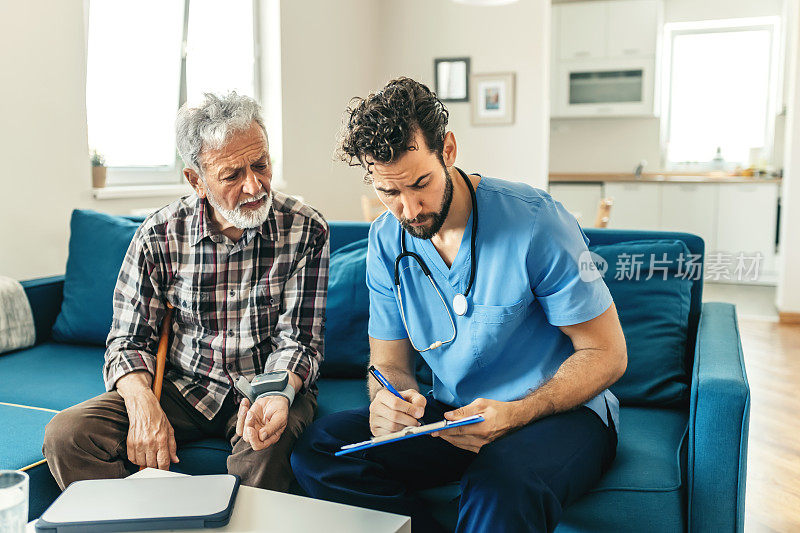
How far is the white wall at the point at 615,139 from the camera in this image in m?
6.84

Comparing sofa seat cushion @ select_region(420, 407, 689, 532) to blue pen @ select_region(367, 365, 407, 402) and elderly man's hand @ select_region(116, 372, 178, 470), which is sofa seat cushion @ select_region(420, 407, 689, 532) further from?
elderly man's hand @ select_region(116, 372, 178, 470)

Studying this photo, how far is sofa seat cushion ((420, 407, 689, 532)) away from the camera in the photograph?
1.41 metres

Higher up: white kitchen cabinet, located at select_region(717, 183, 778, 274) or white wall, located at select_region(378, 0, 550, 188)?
white wall, located at select_region(378, 0, 550, 188)

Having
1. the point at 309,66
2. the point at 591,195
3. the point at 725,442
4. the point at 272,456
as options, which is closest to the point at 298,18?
the point at 309,66

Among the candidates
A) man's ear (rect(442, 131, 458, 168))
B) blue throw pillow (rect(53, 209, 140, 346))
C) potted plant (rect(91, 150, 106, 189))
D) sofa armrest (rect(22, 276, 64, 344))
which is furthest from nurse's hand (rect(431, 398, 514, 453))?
potted plant (rect(91, 150, 106, 189))

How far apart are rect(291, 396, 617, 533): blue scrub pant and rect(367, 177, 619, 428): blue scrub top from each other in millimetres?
104

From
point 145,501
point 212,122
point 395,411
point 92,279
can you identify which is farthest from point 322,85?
point 145,501

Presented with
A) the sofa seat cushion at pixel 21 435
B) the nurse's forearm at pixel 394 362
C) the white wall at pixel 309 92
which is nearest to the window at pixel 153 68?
the white wall at pixel 309 92

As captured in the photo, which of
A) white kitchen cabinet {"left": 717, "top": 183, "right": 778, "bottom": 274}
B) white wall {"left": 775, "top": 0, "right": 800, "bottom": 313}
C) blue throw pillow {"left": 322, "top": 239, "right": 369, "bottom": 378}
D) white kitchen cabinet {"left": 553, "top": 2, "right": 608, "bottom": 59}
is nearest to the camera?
blue throw pillow {"left": 322, "top": 239, "right": 369, "bottom": 378}

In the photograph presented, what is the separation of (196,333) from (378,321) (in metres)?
0.50

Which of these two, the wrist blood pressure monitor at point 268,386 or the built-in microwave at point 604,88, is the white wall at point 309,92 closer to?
the built-in microwave at point 604,88

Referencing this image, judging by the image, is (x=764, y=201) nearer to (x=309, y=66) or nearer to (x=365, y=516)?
(x=309, y=66)

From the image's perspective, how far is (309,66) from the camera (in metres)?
4.82

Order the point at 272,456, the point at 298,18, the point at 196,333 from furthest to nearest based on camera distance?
1. the point at 298,18
2. the point at 196,333
3. the point at 272,456
